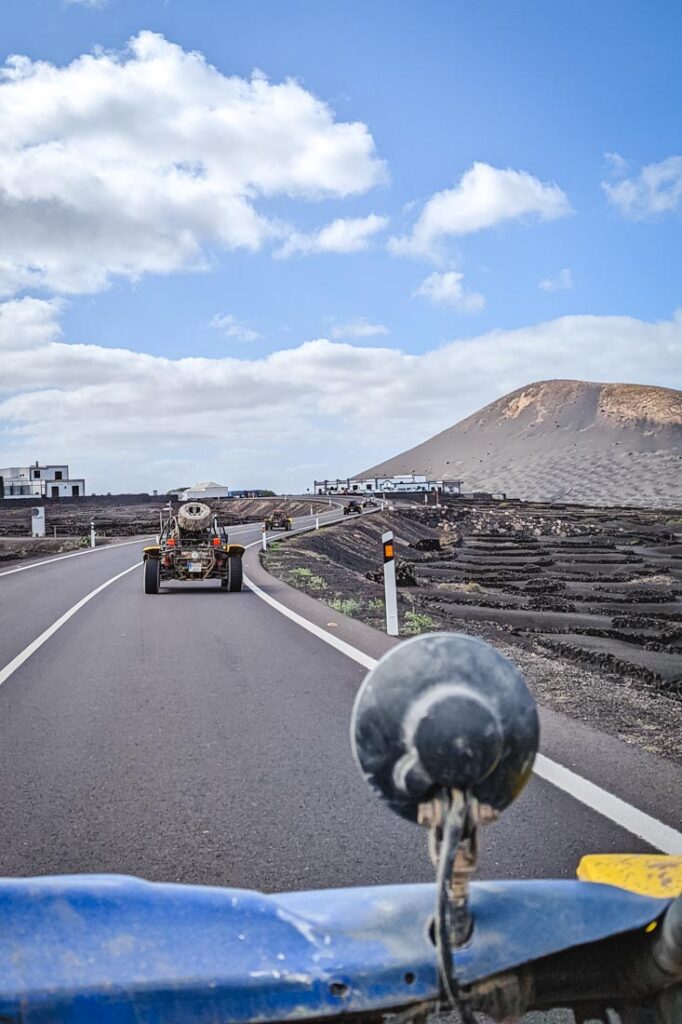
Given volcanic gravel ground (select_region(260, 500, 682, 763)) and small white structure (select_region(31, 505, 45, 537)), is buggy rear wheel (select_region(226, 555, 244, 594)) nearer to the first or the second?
volcanic gravel ground (select_region(260, 500, 682, 763))

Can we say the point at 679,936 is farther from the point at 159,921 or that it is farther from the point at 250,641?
the point at 250,641

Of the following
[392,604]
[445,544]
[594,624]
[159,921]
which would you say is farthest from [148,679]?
[445,544]

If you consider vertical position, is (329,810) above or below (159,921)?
below

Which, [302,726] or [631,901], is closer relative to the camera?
[631,901]

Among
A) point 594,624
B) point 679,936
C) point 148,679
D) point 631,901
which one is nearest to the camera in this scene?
point 679,936

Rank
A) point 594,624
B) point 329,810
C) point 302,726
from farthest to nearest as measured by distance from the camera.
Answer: point 594,624 → point 302,726 → point 329,810

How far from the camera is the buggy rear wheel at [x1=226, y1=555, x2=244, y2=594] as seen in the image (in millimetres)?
19641

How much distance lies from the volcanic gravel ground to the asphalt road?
4.91 feet

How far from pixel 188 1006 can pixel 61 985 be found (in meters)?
0.25

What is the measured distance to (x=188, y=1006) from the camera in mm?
1886

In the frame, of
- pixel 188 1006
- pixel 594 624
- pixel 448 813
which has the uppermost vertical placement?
pixel 448 813

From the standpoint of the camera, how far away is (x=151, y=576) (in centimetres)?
1938

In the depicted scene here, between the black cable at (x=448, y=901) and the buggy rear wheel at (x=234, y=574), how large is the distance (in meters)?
17.8

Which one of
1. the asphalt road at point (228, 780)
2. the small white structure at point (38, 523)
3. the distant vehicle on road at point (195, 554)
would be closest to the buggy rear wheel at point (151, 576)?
the distant vehicle on road at point (195, 554)
